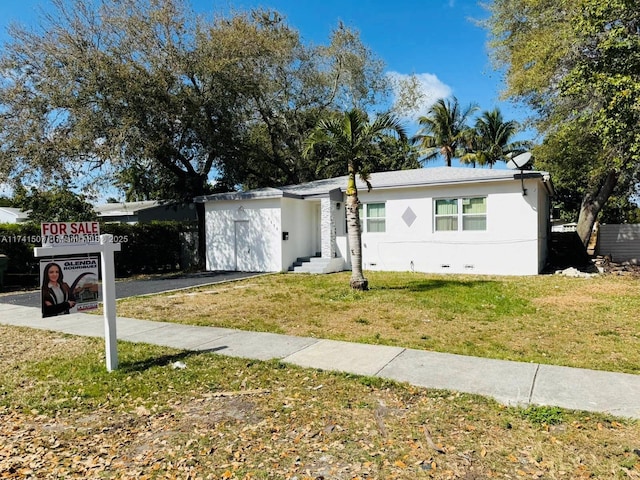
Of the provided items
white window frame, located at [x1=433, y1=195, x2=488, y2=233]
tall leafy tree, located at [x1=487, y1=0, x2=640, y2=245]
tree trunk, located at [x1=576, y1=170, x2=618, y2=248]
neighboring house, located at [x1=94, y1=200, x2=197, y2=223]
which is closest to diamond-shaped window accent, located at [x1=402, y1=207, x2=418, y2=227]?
white window frame, located at [x1=433, y1=195, x2=488, y2=233]

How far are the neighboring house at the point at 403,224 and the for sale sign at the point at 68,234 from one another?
10545mm

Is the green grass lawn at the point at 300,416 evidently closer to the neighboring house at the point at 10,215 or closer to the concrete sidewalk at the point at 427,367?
Result: the concrete sidewalk at the point at 427,367

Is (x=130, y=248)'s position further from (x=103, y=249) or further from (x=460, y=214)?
(x=103, y=249)

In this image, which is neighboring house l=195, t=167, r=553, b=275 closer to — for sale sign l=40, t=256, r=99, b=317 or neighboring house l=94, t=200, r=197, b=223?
neighboring house l=94, t=200, r=197, b=223

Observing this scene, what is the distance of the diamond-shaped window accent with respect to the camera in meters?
15.4

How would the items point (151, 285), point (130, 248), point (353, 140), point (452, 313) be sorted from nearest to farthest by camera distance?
point (452, 313) < point (353, 140) < point (151, 285) < point (130, 248)

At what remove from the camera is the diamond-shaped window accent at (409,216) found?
15367mm

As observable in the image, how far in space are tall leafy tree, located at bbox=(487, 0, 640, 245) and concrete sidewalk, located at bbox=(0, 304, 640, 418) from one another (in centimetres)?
920

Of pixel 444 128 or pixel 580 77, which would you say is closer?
pixel 580 77

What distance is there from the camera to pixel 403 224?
15.6m

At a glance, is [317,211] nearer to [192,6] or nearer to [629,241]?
[192,6]

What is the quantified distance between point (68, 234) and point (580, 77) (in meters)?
12.9

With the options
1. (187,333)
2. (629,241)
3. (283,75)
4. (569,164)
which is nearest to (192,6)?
(283,75)

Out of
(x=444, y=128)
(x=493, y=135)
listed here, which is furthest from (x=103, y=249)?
(x=493, y=135)
